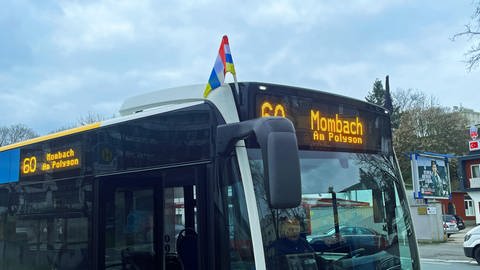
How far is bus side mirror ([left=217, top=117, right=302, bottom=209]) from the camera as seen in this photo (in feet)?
9.11

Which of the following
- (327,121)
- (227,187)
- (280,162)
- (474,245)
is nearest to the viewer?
(280,162)

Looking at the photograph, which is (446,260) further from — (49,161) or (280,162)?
(280,162)

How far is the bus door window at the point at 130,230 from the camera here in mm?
4105

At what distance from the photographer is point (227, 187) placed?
3.35 metres

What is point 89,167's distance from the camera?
4.43 metres

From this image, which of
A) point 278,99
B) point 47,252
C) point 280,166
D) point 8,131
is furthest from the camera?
point 8,131

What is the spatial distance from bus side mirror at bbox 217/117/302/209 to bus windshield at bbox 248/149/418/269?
441 millimetres

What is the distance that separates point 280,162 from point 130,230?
1.88m

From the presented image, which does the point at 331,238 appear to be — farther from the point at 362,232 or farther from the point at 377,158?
the point at 377,158

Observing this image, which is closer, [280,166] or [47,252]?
[280,166]

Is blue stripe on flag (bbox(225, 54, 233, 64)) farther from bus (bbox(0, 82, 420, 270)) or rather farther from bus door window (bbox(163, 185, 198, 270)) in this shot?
bus door window (bbox(163, 185, 198, 270))

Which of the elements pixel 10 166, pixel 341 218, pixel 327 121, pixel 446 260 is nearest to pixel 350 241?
pixel 341 218

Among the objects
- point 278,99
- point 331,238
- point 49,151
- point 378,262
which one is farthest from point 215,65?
point 49,151

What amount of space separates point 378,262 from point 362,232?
252mm
